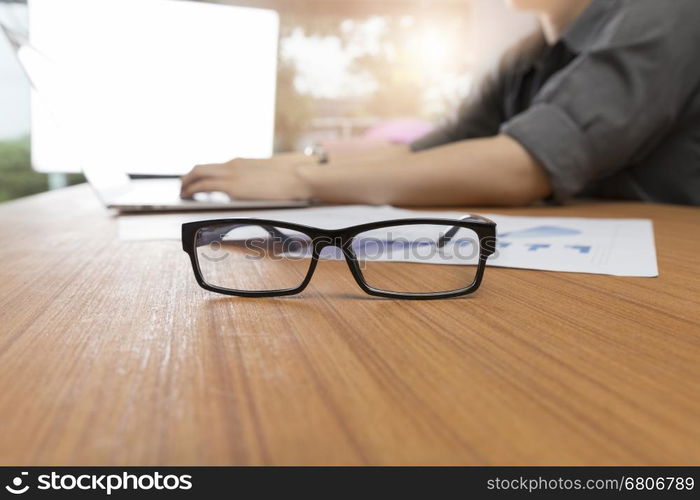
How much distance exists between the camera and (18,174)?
114 inches

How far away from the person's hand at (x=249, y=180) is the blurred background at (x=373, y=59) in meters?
2.38

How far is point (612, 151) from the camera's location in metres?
0.88

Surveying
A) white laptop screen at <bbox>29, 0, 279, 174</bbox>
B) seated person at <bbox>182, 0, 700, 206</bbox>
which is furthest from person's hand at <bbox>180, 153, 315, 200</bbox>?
white laptop screen at <bbox>29, 0, 279, 174</bbox>

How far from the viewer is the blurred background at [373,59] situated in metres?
3.44

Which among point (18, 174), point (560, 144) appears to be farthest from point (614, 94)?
point (18, 174)

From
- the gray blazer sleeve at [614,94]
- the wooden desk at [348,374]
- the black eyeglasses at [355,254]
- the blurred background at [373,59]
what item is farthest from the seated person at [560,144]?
the blurred background at [373,59]

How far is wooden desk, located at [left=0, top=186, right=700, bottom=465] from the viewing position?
20 cm

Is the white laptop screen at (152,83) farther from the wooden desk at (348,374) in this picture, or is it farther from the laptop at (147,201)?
the wooden desk at (348,374)

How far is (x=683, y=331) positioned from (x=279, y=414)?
0.24 meters

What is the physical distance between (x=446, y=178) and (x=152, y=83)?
55cm

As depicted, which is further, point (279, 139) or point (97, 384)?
point (279, 139)
